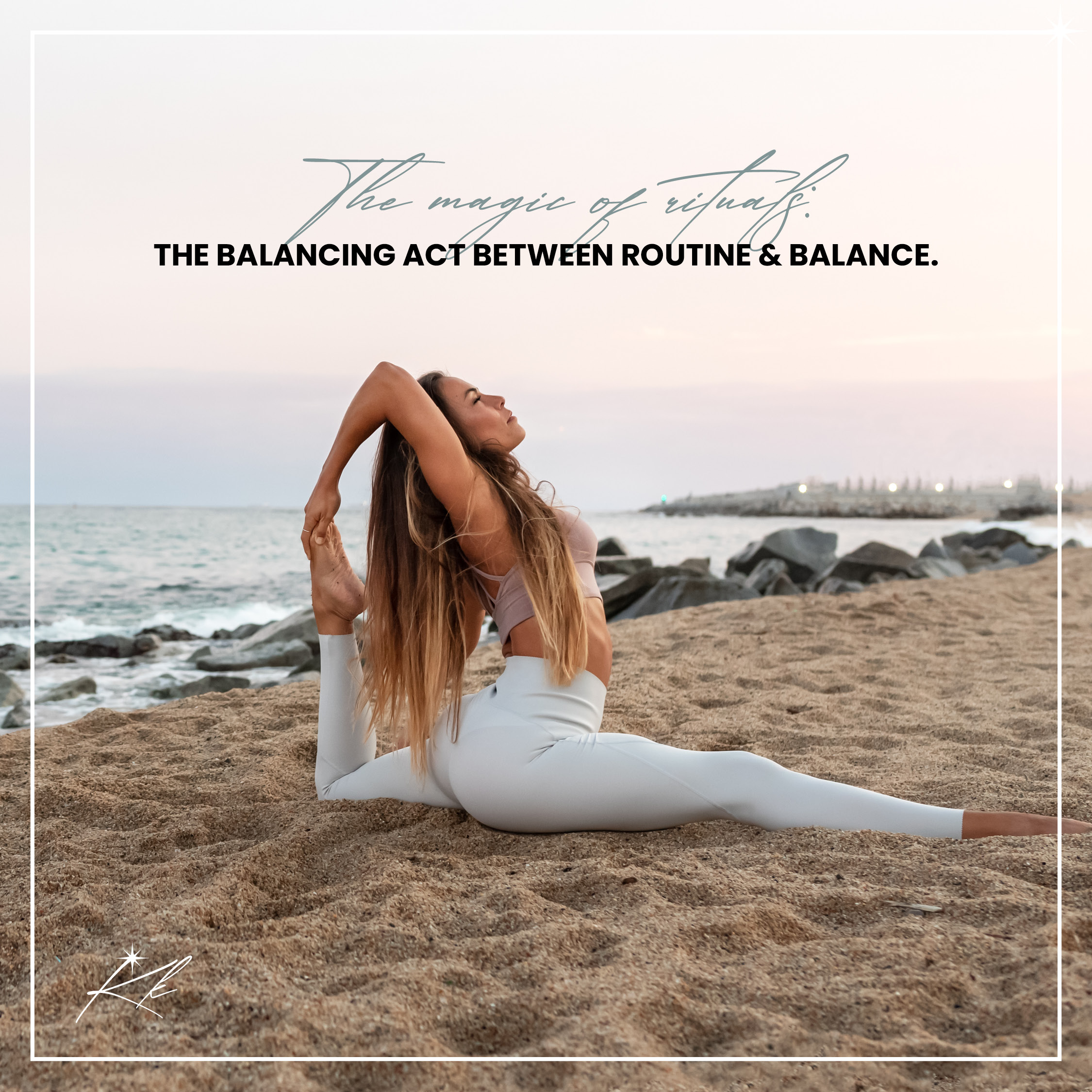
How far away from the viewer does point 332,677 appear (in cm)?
260

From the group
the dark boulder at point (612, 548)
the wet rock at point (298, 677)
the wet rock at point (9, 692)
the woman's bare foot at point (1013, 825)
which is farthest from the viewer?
the dark boulder at point (612, 548)

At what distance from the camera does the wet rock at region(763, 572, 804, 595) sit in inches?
349

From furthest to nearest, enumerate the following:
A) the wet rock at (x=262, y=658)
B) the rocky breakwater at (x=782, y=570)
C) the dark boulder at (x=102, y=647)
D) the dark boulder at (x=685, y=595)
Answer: the rocky breakwater at (x=782, y=570), the dark boulder at (x=685, y=595), the dark boulder at (x=102, y=647), the wet rock at (x=262, y=658)

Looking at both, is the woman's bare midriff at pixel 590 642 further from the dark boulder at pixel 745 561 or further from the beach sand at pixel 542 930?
the dark boulder at pixel 745 561

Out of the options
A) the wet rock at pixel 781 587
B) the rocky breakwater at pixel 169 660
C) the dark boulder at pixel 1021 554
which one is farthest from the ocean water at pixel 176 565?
the wet rock at pixel 781 587

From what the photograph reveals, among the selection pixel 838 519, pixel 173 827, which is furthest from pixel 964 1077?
pixel 838 519

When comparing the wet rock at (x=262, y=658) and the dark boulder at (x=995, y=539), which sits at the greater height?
the dark boulder at (x=995, y=539)

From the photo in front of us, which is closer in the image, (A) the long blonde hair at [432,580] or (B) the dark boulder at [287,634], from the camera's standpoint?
(A) the long blonde hair at [432,580]

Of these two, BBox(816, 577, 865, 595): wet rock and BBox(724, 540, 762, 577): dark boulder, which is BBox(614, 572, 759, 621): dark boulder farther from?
BBox(724, 540, 762, 577): dark boulder

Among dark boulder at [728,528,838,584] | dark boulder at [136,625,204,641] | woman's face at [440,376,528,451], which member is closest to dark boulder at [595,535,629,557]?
dark boulder at [728,528,838,584]

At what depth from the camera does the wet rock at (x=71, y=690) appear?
17.9ft

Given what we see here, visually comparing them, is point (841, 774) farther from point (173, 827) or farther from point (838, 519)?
point (838, 519)

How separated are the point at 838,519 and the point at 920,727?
1969 cm

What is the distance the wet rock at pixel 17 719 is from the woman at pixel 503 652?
10.1 ft
